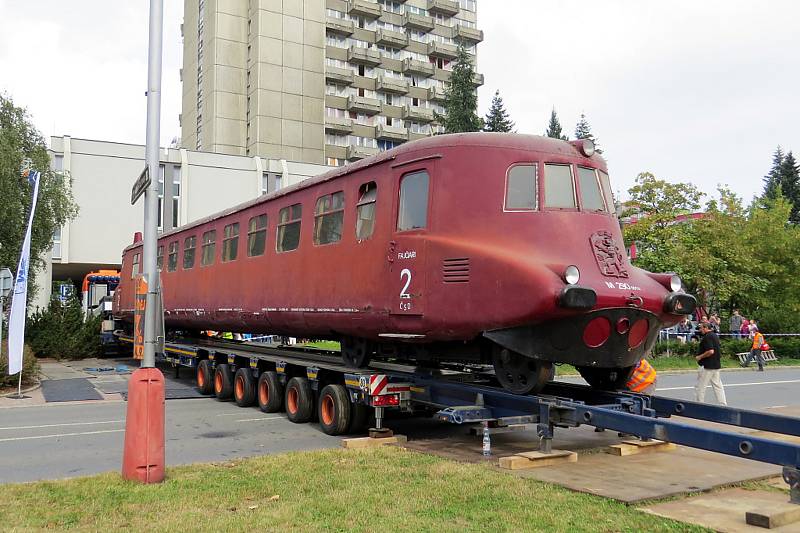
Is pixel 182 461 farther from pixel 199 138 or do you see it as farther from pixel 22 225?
pixel 199 138

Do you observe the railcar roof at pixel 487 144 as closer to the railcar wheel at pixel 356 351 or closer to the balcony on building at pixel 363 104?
the railcar wheel at pixel 356 351

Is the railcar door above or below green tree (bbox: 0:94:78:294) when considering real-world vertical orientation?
below

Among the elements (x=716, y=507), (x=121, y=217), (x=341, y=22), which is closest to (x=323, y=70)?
(x=341, y=22)

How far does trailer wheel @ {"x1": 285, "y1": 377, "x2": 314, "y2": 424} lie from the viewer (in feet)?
38.0

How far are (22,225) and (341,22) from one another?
47.5 metres

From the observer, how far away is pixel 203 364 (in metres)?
15.6

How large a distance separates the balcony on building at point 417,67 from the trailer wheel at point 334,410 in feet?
199

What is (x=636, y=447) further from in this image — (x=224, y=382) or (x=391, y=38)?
(x=391, y=38)

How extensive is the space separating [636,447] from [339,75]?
58855mm

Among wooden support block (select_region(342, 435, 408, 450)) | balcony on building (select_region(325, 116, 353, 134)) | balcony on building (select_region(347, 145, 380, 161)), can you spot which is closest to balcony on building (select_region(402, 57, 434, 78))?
balcony on building (select_region(325, 116, 353, 134))

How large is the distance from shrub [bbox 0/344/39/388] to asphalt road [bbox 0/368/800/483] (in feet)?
9.42

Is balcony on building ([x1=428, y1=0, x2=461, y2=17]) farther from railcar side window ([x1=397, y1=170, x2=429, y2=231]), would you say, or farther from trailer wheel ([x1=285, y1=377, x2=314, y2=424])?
railcar side window ([x1=397, y1=170, x2=429, y2=231])

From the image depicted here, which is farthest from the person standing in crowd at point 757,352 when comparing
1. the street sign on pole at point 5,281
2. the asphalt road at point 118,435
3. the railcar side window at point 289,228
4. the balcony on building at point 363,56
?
the balcony on building at point 363,56

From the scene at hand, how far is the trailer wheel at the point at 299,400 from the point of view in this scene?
11594mm
